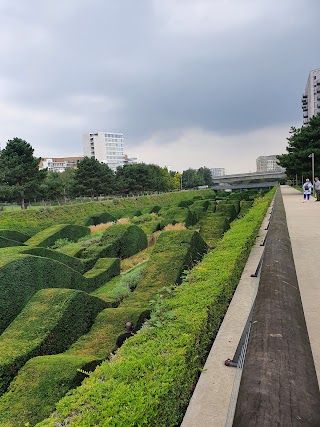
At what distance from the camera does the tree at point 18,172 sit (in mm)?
38750

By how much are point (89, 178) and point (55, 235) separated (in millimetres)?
39209

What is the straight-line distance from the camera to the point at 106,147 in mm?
158625

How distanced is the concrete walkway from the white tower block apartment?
151 m

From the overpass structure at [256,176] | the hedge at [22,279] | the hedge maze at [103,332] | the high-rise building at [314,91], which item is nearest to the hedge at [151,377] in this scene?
the hedge maze at [103,332]

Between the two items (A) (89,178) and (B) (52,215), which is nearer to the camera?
(B) (52,215)

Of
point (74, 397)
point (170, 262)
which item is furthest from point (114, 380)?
point (170, 262)

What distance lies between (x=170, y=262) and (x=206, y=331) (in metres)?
4.44

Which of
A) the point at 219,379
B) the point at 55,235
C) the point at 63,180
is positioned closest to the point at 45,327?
the point at 219,379

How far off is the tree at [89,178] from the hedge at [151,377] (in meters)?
54.8

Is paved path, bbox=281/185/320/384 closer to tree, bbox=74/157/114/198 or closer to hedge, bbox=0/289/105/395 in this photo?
hedge, bbox=0/289/105/395

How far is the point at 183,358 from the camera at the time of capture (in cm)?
318

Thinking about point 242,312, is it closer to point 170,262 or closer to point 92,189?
point 170,262

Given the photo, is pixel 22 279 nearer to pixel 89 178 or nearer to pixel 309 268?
pixel 309 268

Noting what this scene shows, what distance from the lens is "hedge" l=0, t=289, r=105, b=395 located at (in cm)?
623
